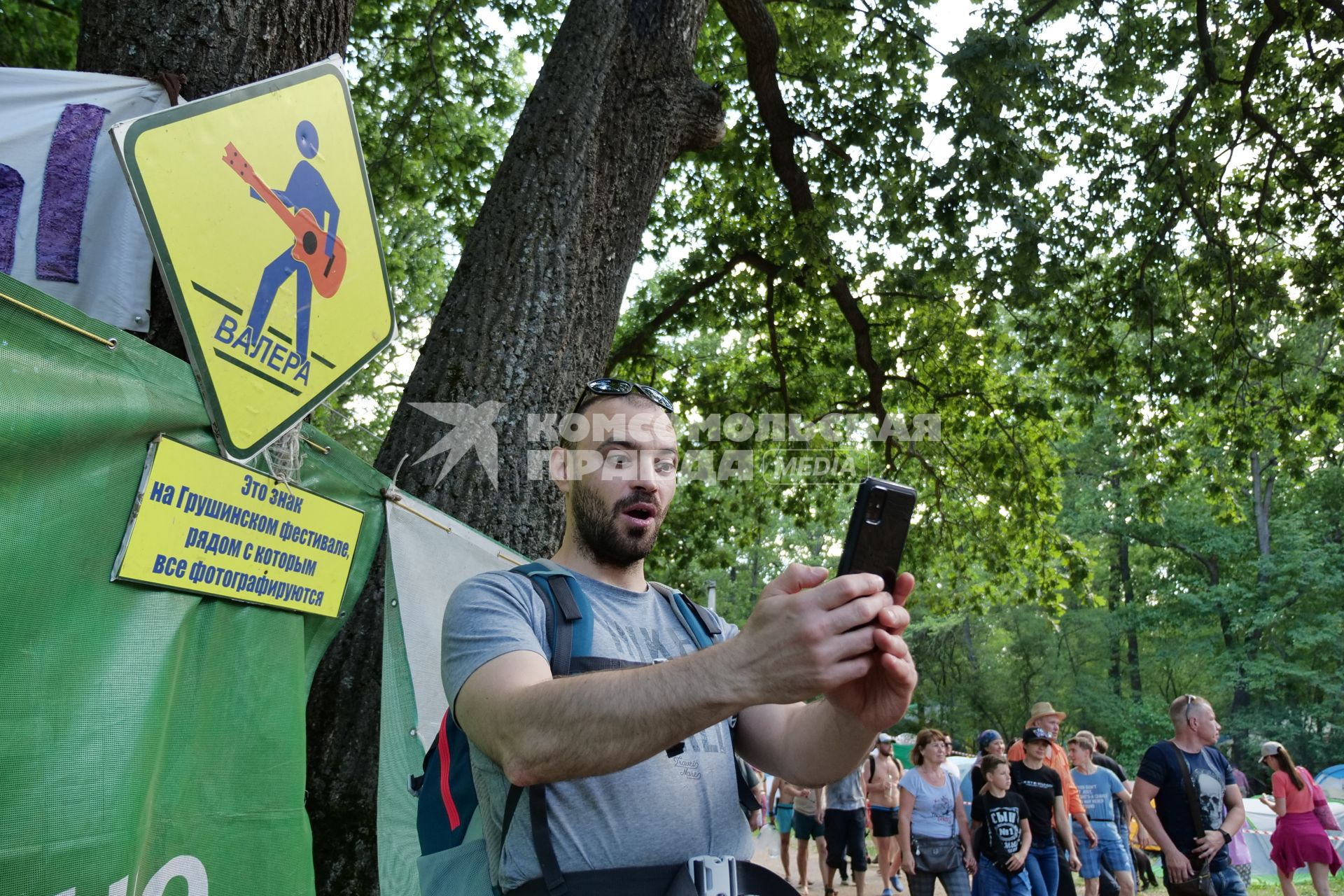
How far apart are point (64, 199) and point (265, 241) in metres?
0.49

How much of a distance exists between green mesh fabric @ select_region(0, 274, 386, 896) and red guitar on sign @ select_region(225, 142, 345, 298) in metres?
0.59

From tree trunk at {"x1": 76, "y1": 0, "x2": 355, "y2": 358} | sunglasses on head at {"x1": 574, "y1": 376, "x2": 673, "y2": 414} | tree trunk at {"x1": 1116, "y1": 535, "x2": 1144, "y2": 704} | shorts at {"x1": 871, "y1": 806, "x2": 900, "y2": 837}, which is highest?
tree trunk at {"x1": 1116, "y1": 535, "x2": 1144, "y2": 704}

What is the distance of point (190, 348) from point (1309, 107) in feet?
32.2

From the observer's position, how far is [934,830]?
27.6ft

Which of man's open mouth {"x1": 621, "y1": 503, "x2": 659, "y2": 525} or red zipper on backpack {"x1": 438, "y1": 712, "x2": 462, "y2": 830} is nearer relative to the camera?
red zipper on backpack {"x1": 438, "y1": 712, "x2": 462, "y2": 830}

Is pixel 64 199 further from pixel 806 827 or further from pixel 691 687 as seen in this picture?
pixel 806 827

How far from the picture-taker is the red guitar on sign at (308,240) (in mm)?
2568

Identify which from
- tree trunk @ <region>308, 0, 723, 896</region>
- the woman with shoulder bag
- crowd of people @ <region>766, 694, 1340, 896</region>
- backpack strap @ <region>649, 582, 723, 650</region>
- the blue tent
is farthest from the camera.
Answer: the blue tent

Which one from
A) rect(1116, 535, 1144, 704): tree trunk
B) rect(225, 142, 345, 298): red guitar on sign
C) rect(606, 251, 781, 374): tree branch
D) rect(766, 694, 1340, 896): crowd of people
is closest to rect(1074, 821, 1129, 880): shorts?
rect(766, 694, 1340, 896): crowd of people

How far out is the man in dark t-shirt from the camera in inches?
246

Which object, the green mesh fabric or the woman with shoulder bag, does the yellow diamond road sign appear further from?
the woman with shoulder bag

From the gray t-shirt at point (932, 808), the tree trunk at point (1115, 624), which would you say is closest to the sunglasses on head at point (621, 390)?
the gray t-shirt at point (932, 808)

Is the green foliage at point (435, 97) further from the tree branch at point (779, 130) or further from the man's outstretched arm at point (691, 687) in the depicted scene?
the man's outstretched arm at point (691, 687)

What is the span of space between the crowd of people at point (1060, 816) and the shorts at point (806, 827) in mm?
253
